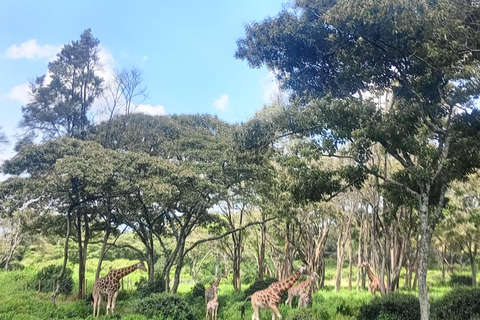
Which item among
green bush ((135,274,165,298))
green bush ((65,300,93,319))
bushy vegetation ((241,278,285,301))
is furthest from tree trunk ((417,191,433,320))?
green bush ((135,274,165,298))

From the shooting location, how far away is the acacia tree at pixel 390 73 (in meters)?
7.17

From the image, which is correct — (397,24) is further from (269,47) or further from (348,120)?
(269,47)

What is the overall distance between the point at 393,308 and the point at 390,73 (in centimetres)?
568

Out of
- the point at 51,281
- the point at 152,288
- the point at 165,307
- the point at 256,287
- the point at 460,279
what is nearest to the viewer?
the point at 165,307

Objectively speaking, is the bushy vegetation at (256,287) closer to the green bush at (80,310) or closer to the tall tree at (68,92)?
the green bush at (80,310)

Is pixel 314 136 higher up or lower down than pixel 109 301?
higher up

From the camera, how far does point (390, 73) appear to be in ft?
29.2

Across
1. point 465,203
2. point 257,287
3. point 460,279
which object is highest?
point 465,203

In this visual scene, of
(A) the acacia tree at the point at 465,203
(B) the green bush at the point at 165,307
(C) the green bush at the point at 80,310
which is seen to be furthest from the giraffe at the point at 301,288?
(C) the green bush at the point at 80,310

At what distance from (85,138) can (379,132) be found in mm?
14251

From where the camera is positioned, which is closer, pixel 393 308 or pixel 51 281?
pixel 393 308

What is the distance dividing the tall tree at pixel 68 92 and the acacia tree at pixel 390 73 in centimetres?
1221

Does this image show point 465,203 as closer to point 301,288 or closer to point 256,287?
point 301,288

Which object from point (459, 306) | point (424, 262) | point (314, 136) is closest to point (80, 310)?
point (314, 136)
